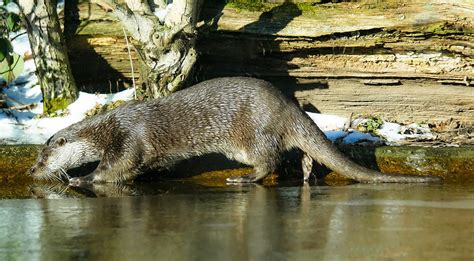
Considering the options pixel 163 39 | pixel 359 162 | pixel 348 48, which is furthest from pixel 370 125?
pixel 163 39

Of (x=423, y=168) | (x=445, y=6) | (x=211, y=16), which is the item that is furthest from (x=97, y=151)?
(x=445, y=6)

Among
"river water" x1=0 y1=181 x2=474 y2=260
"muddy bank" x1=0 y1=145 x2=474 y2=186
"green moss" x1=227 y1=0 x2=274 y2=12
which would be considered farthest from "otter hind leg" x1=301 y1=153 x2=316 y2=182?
"green moss" x1=227 y1=0 x2=274 y2=12

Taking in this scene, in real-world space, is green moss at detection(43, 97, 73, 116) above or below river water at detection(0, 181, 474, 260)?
above

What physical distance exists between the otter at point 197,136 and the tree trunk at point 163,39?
1.13 feet

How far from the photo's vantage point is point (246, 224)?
143 inches

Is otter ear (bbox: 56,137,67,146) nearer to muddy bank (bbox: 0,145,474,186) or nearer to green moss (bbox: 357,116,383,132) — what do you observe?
muddy bank (bbox: 0,145,474,186)

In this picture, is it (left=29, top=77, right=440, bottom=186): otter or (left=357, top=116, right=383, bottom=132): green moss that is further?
(left=357, top=116, right=383, bottom=132): green moss

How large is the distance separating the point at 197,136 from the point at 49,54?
1450 mm

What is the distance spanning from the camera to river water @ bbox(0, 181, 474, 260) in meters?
3.10

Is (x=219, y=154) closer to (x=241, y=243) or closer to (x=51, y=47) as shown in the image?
(x=51, y=47)

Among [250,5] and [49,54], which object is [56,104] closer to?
[49,54]

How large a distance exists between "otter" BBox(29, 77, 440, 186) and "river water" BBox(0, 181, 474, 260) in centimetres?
44

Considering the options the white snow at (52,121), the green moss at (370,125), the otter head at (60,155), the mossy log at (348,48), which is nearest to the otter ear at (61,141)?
the otter head at (60,155)

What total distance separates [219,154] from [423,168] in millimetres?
1302
